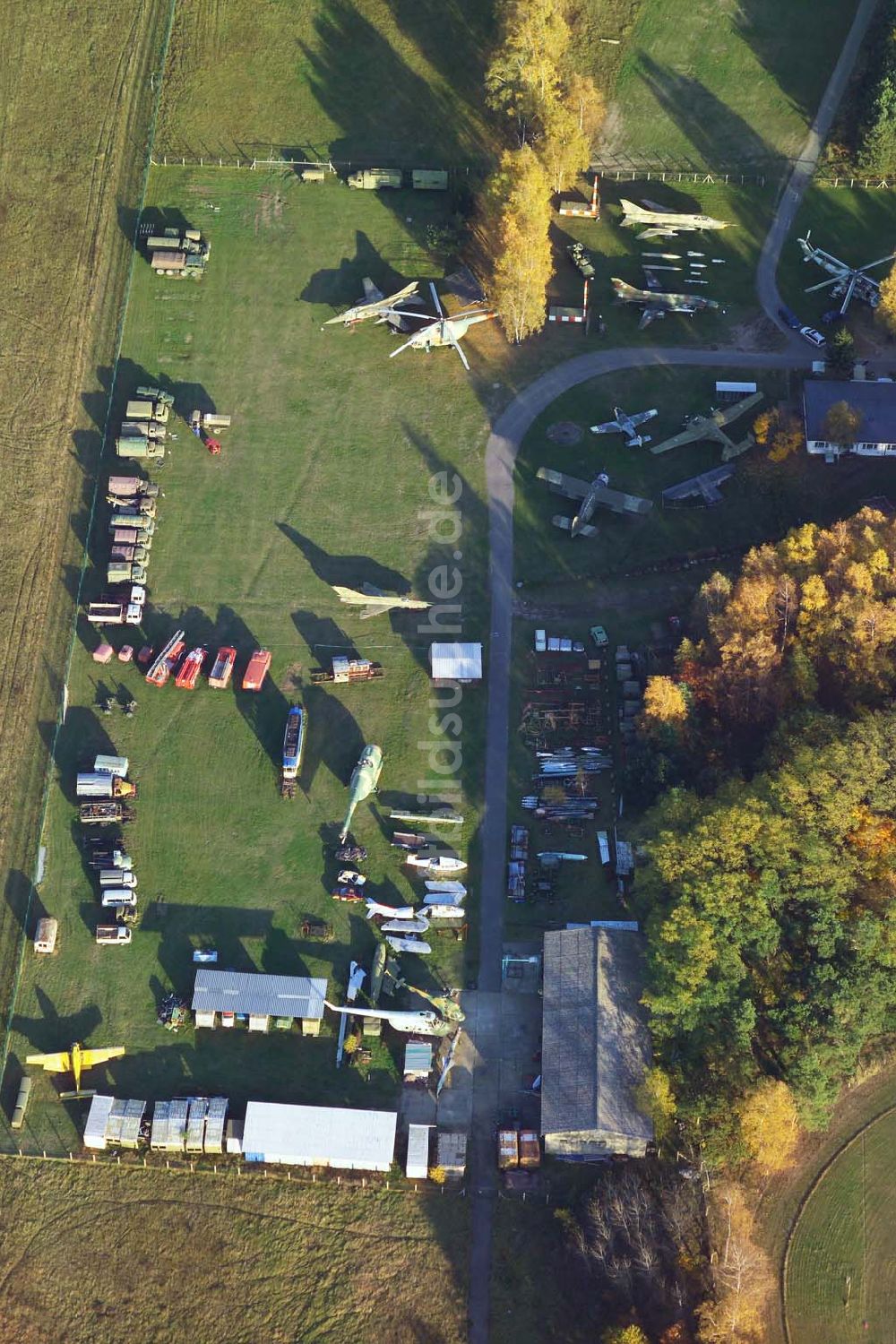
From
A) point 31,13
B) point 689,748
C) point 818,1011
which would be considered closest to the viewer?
point 818,1011

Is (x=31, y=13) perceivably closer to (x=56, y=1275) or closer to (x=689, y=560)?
(x=689, y=560)

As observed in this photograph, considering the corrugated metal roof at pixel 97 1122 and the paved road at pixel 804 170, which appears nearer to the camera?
the corrugated metal roof at pixel 97 1122

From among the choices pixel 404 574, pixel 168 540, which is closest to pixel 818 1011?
pixel 404 574

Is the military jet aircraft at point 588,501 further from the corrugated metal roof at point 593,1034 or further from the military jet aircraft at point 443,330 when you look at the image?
the corrugated metal roof at point 593,1034

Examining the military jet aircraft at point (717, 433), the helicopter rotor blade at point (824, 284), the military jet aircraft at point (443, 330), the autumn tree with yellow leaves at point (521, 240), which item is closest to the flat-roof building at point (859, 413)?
the military jet aircraft at point (717, 433)

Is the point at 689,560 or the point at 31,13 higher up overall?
the point at 31,13

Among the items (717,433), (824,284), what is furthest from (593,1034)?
(824,284)

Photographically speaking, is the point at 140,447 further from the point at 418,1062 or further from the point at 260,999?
the point at 418,1062
